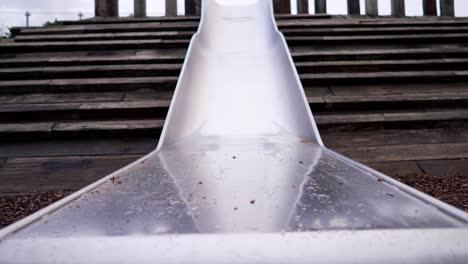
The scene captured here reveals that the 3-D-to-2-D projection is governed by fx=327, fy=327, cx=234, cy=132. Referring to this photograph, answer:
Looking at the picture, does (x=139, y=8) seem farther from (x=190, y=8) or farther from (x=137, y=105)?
(x=137, y=105)

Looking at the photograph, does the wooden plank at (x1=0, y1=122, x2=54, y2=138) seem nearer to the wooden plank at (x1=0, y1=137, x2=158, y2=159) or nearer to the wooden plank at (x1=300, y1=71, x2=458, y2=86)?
the wooden plank at (x1=0, y1=137, x2=158, y2=159)

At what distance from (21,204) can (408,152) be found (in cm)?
185

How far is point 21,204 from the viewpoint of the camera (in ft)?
4.30

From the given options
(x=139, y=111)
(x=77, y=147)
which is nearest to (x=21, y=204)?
(x=77, y=147)

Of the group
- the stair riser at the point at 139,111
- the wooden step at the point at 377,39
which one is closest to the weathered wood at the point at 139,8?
the wooden step at the point at 377,39

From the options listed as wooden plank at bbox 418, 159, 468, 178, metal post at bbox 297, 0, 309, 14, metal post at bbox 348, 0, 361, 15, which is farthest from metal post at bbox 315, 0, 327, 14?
wooden plank at bbox 418, 159, 468, 178

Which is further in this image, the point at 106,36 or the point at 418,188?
the point at 106,36

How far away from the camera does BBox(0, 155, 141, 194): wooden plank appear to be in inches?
58.9

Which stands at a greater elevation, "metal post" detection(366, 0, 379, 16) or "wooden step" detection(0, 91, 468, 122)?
"metal post" detection(366, 0, 379, 16)

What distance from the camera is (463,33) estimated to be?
3465mm

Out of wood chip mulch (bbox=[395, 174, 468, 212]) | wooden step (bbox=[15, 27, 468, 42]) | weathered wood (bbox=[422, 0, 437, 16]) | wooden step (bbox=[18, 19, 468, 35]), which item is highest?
weathered wood (bbox=[422, 0, 437, 16])

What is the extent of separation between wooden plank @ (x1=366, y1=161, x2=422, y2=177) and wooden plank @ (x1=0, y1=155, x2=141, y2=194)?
1.25 m

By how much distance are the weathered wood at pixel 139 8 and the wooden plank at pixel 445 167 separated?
16.7 ft

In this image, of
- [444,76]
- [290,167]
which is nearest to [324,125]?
[290,167]
